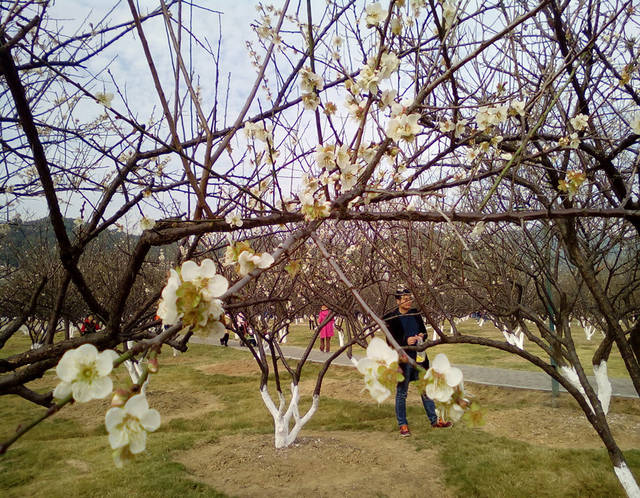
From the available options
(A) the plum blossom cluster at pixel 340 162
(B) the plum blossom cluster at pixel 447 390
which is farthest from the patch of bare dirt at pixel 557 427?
(B) the plum blossom cluster at pixel 447 390

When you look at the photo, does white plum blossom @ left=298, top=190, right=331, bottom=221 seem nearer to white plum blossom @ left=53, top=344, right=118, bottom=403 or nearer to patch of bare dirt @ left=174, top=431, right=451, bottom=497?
white plum blossom @ left=53, top=344, right=118, bottom=403

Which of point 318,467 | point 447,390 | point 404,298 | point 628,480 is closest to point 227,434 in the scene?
point 318,467

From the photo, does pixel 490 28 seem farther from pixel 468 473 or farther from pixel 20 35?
pixel 468 473

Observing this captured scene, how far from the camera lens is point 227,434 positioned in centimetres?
659

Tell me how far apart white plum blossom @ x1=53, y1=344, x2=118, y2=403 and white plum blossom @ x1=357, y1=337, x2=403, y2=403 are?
0.50 metres

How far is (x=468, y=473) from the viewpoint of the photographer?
15.7 feet

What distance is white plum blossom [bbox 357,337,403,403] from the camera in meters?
0.85

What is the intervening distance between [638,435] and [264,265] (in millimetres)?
7534

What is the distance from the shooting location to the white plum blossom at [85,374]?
2.41 ft

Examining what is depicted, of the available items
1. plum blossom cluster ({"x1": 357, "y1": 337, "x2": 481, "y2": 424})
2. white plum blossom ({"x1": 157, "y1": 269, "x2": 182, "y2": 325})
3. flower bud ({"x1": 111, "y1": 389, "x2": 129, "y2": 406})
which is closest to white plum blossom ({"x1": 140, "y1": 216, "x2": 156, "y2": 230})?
white plum blossom ({"x1": 157, "y1": 269, "x2": 182, "y2": 325})

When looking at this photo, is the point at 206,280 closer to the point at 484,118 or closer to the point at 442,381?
the point at 442,381

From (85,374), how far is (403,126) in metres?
1.18

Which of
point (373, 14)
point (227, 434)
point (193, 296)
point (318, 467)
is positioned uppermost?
point (373, 14)

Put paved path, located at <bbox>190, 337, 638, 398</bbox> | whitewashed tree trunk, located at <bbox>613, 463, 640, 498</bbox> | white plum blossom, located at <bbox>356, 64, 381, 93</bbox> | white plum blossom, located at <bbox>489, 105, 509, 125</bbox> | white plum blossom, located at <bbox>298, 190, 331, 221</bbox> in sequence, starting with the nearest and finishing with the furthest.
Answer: white plum blossom, located at <bbox>298, 190, 331, 221</bbox> → white plum blossom, located at <bbox>356, 64, 381, 93</bbox> → white plum blossom, located at <bbox>489, 105, 509, 125</bbox> → whitewashed tree trunk, located at <bbox>613, 463, 640, 498</bbox> → paved path, located at <bbox>190, 337, 638, 398</bbox>
